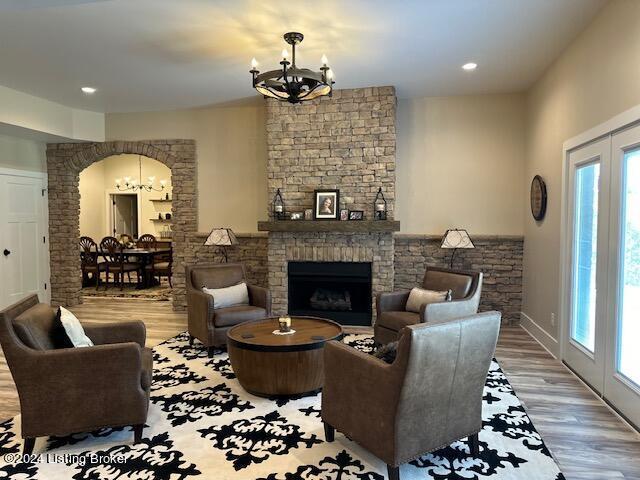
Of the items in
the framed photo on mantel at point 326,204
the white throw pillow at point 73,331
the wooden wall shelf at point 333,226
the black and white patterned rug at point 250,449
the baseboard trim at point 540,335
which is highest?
the framed photo on mantel at point 326,204

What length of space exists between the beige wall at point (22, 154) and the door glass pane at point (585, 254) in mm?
7452

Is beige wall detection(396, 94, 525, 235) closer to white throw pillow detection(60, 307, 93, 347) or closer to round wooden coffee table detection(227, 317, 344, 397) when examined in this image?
round wooden coffee table detection(227, 317, 344, 397)

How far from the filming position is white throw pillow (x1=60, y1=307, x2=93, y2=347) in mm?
2795

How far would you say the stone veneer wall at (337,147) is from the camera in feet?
18.5

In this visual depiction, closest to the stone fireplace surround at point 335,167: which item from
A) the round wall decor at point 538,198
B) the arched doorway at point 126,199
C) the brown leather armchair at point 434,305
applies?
the brown leather armchair at point 434,305

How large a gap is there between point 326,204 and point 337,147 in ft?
2.48

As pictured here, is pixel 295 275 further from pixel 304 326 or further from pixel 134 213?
pixel 134 213

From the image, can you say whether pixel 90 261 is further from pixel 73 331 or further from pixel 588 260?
pixel 588 260

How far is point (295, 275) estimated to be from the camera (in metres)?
5.97

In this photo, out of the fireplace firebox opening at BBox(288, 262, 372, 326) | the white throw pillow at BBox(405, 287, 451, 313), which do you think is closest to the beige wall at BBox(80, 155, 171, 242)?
the fireplace firebox opening at BBox(288, 262, 372, 326)

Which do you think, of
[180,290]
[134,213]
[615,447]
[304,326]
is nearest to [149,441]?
[304,326]

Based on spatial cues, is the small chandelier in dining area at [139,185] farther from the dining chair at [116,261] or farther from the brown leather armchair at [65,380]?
the brown leather armchair at [65,380]

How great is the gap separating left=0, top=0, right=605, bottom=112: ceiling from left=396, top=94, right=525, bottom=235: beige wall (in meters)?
0.34

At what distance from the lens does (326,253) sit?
584 cm
